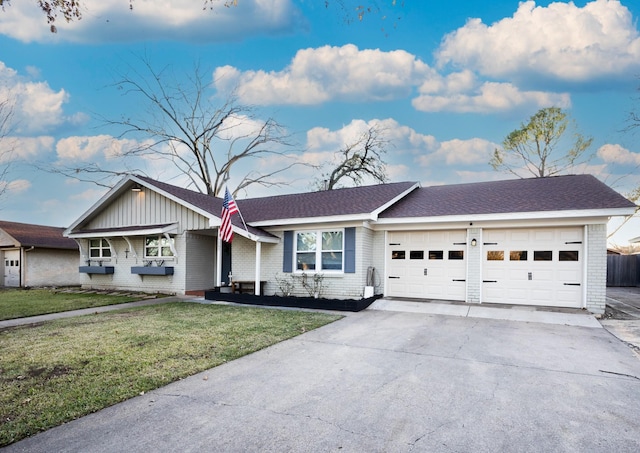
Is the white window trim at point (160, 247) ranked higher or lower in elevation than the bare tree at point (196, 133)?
lower

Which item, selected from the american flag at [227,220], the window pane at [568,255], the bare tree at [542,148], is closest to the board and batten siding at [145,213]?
the american flag at [227,220]

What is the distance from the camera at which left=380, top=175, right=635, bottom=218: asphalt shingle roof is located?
31.7 ft

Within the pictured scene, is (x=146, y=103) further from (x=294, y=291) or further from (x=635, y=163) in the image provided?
(x=635, y=163)

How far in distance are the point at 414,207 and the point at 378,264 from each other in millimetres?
2228

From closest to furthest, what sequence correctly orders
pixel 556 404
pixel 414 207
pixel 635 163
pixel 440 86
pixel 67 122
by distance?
1. pixel 556 404
2. pixel 414 207
3. pixel 440 86
4. pixel 67 122
5. pixel 635 163

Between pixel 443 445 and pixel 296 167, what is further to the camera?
pixel 296 167

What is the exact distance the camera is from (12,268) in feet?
61.8

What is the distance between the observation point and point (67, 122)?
18.3 metres

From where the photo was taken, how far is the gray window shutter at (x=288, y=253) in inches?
484

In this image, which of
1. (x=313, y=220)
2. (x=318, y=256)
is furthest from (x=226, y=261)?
(x=313, y=220)

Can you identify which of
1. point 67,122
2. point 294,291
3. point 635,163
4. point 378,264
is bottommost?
point 294,291

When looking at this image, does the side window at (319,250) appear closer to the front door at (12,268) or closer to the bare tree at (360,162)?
the front door at (12,268)

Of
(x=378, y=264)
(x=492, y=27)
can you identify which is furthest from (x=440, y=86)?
(x=378, y=264)

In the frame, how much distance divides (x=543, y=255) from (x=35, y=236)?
76.4 feet
